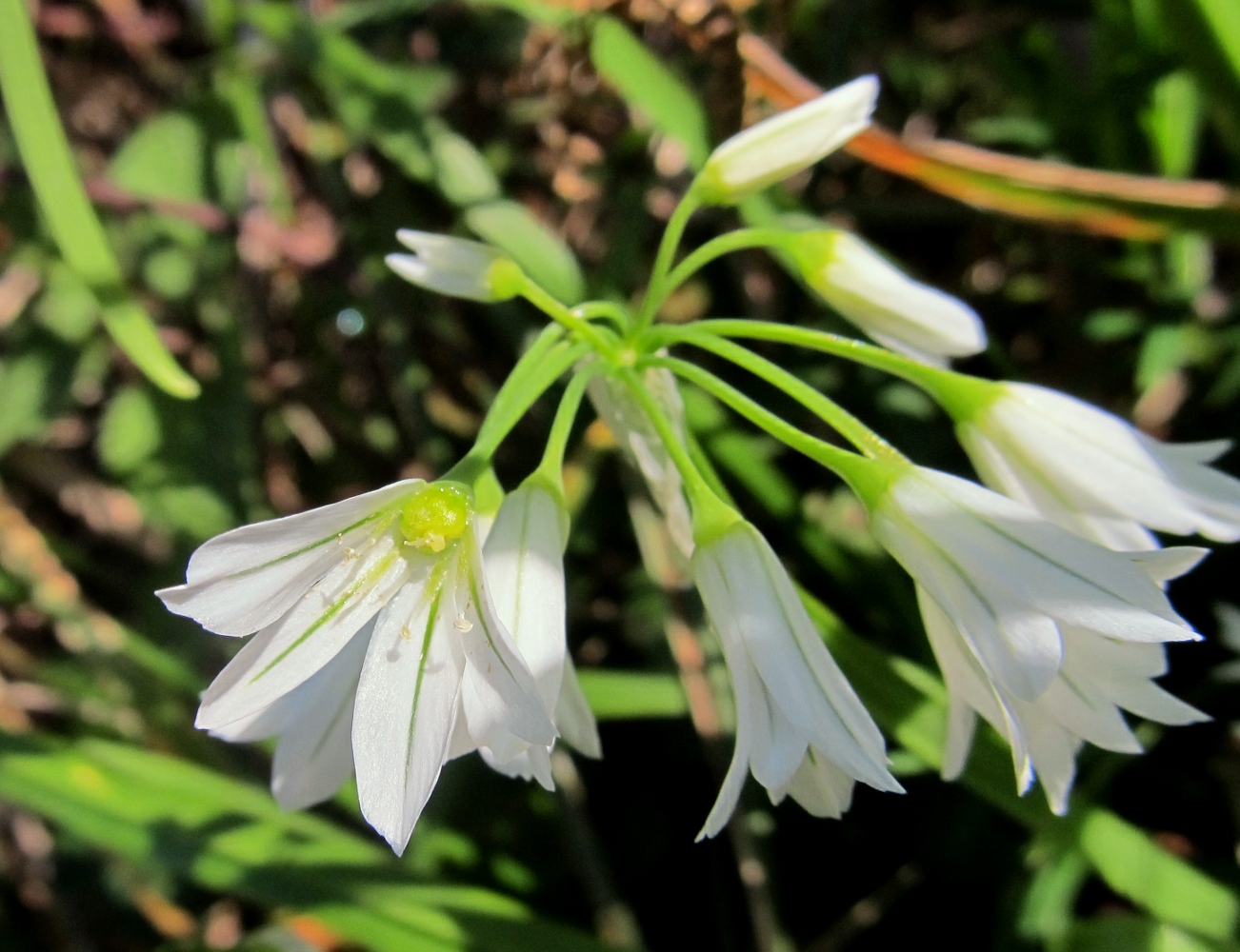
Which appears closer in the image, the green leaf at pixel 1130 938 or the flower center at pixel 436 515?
the flower center at pixel 436 515

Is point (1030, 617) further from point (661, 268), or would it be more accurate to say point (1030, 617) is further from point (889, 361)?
point (661, 268)

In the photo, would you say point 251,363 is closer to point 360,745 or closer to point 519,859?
point 519,859

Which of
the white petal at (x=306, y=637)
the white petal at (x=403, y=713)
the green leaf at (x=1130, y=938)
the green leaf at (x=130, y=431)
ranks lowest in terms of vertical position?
the green leaf at (x=1130, y=938)

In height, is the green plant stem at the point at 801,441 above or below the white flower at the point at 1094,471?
above

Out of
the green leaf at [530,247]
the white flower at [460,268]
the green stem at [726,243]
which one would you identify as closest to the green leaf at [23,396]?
the green leaf at [530,247]

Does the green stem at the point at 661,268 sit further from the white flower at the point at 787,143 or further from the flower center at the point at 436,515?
the flower center at the point at 436,515

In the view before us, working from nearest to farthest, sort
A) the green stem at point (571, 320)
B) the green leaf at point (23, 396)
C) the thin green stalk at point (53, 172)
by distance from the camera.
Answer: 1. the green stem at point (571, 320)
2. the thin green stalk at point (53, 172)
3. the green leaf at point (23, 396)

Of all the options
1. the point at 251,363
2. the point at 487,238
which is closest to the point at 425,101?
the point at 487,238

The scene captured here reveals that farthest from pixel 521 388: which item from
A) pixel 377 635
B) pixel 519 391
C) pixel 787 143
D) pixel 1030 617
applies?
pixel 1030 617
